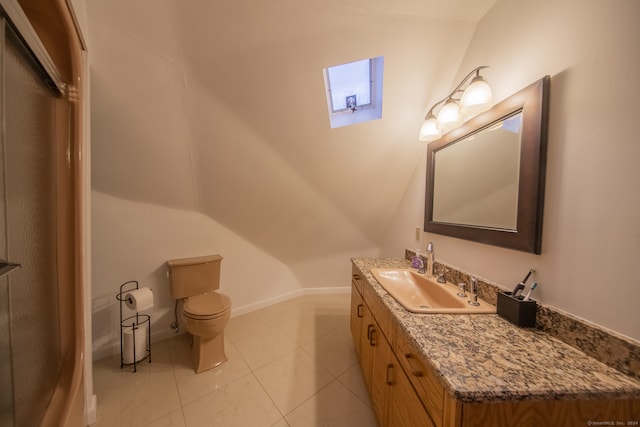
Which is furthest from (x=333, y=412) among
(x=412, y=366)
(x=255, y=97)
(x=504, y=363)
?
(x=255, y=97)

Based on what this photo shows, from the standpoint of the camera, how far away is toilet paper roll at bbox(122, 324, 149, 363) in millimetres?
1614

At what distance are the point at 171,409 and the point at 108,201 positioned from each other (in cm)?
160

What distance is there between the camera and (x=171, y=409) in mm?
1309

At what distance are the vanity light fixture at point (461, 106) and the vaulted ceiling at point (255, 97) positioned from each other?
0.99ft

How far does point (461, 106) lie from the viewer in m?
1.10

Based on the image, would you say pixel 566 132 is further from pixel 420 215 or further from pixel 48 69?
pixel 48 69

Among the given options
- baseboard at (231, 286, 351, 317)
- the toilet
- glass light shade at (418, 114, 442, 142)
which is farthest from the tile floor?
glass light shade at (418, 114, 442, 142)

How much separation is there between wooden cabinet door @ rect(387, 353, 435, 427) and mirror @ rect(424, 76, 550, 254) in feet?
2.44

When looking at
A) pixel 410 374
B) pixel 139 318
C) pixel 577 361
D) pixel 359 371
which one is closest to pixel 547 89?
pixel 577 361

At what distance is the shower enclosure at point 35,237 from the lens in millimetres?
684

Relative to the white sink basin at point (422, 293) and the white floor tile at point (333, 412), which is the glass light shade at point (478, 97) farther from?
the white floor tile at point (333, 412)

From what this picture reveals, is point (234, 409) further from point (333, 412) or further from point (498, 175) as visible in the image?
point (498, 175)

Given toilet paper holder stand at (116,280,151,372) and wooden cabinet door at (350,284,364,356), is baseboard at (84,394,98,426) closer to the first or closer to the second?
toilet paper holder stand at (116,280,151,372)

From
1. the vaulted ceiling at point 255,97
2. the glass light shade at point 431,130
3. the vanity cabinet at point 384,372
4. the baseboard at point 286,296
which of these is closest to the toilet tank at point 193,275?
the vaulted ceiling at point 255,97
